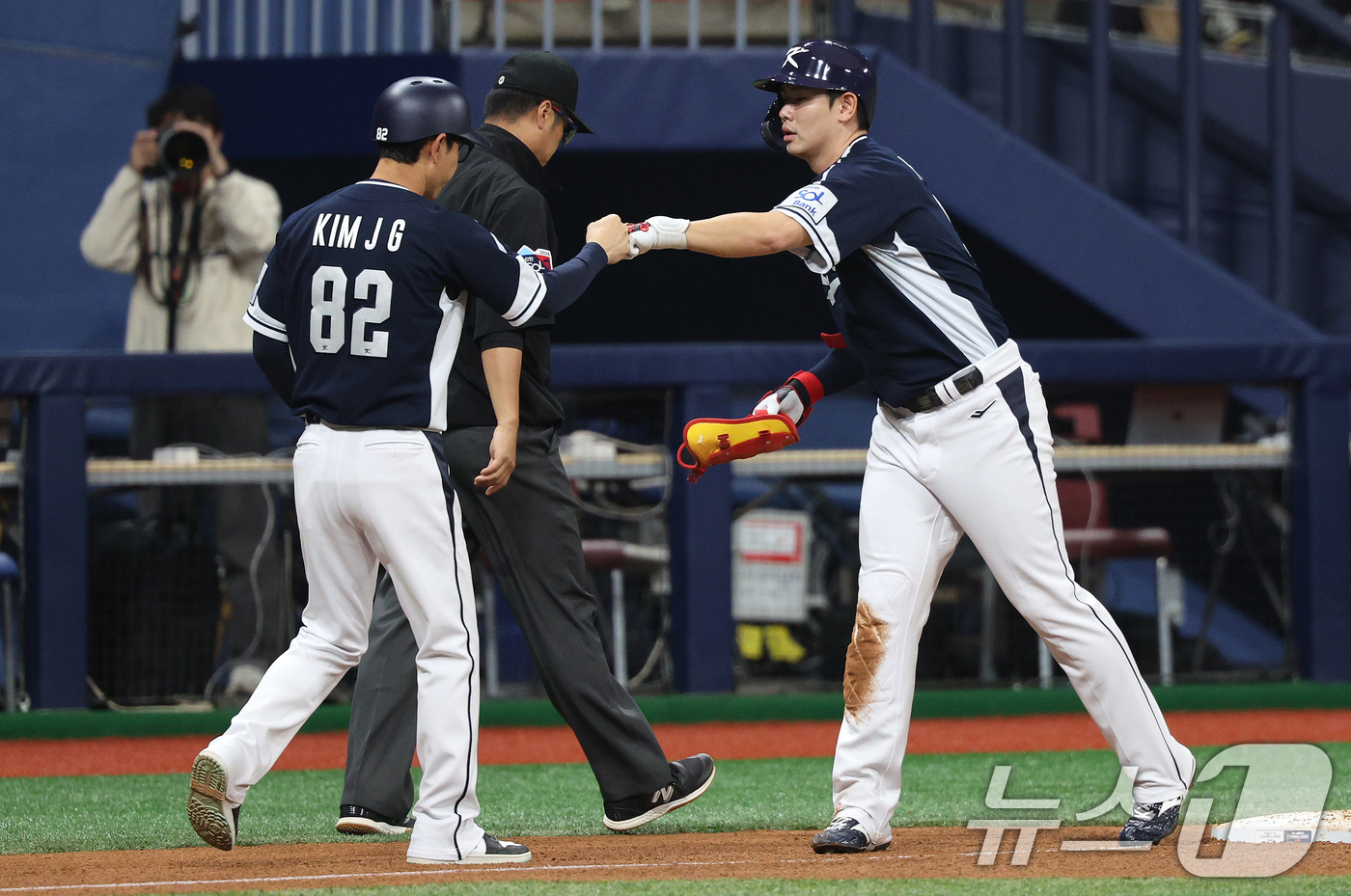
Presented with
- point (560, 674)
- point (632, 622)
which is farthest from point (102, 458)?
point (560, 674)

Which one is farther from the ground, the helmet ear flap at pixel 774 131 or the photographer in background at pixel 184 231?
the helmet ear flap at pixel 774 131

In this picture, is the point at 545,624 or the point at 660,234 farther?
the point at 545,624

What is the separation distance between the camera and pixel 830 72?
4062 mm

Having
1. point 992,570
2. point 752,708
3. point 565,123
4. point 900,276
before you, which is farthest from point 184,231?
point 992,570

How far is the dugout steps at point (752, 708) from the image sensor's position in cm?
682

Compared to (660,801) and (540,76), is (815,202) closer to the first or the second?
(540,76)

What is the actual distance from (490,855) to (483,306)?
1.29 meters

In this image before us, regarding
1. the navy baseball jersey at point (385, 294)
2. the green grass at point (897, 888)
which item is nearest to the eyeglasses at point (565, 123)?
the navy baseball jersey at point (385, 294)

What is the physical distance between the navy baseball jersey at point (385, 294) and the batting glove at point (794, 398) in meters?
0.83

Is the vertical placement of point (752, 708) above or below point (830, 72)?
below

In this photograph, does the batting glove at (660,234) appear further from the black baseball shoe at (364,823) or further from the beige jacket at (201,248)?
the beige jacket at (201,248)

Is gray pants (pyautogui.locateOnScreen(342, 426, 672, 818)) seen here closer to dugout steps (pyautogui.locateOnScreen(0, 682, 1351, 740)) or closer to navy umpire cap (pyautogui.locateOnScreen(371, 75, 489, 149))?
navy umpire cap (pyautogui.locateOnScreen(371, 75, 489, 149))

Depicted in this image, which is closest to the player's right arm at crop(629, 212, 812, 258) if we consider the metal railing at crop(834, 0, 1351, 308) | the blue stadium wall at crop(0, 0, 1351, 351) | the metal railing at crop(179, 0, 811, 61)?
the blue stadium wall at crop(0, 0, 1351, 351)

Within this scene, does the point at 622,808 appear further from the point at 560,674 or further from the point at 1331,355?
the point at 1331,355
